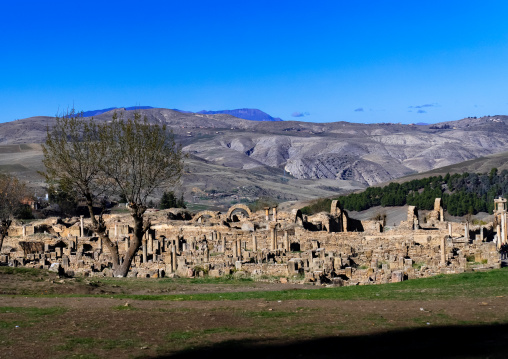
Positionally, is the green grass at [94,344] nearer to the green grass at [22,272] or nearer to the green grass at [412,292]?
the green grass at [412,292]

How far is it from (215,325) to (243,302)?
3.97 metres

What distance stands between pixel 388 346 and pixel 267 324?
3012 mm

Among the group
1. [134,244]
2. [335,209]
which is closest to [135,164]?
[134,244]

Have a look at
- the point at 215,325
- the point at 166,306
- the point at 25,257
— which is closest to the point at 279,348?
the point at 215,325

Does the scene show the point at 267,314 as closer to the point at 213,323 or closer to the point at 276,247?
the point at 213,323

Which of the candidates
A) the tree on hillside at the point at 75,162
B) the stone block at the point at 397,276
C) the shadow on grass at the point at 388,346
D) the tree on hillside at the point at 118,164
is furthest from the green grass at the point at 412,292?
the tree on hillside at the point at 75,162

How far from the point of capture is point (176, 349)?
11352mm

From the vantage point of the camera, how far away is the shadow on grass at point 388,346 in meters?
10.4

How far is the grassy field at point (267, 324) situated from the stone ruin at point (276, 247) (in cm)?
745

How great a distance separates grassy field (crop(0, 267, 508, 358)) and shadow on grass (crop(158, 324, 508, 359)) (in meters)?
0.02

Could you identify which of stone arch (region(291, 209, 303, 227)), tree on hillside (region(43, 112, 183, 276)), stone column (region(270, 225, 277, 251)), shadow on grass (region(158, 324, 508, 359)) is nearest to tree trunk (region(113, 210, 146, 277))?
tree on hillside (region(43, 112, 183, 276))

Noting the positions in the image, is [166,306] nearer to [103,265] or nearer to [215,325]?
[215,325]

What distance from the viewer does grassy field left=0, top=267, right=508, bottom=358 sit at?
11.1 meters

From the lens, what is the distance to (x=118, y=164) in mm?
29172
